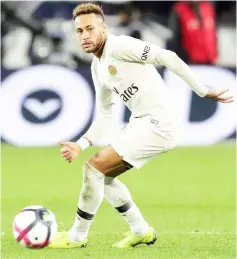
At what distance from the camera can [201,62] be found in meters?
17.9

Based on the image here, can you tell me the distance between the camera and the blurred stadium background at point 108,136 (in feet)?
33.1

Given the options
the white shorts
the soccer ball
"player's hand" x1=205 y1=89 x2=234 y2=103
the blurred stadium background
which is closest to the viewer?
"player's hand" x1=205 y1=89 x2=234 y2=103

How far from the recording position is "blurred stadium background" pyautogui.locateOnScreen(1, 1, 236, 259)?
1009 centimetres

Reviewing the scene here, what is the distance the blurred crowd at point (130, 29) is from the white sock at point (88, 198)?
856 cm

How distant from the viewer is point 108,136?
1485 centimetres

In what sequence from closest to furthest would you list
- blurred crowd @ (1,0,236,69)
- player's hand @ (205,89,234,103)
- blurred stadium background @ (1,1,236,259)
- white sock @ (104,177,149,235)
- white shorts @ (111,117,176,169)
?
player's hand @ (205,89,234,103) < white shorts @ (111,117,176,169) < white sock @ (104,177,149,235) < blurred stadium background @ (1,1,236,259) < blurred crowd @ (1,0,236,69)

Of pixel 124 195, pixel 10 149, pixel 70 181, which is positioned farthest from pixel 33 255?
pixel 10 149

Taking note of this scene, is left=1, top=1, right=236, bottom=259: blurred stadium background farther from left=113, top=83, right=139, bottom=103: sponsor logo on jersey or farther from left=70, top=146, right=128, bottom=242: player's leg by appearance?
left=113, top=83, right=139, bottom=103: sponsor logo on jersey

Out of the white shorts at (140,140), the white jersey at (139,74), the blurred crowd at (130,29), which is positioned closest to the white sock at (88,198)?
the white shorts at (140,140)

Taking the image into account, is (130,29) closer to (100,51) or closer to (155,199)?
(155,199)

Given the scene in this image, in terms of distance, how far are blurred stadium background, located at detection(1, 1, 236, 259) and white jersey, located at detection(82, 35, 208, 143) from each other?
465 millimetres

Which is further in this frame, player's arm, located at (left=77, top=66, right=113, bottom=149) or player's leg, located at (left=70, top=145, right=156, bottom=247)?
player's arm, located at (left=77, top=66, right=113, bottom=149)

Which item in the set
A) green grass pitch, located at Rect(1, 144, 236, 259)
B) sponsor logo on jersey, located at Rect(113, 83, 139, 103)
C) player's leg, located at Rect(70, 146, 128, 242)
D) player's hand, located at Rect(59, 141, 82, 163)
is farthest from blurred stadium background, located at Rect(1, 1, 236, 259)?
player's hand, located at Rect(59, 141, 82, 163)

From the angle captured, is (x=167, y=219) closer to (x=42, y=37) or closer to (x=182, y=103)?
(x=182, y=103)
